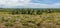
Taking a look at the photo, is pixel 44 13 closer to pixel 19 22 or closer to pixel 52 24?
pixel 52 24

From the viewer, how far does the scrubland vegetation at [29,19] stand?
5.55 metres

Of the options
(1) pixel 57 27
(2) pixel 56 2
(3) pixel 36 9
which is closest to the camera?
(1) pixel 57 27

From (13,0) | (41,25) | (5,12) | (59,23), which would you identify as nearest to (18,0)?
(13,0)

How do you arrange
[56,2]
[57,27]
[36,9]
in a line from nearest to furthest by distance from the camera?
[57,27] → [56,2] → [36,9]

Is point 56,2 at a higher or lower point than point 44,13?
higher

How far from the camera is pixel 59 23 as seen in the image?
565cm

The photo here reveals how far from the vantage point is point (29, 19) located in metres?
5.70

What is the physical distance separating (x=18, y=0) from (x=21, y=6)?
28cm

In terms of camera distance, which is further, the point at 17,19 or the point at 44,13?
the point at 44,13

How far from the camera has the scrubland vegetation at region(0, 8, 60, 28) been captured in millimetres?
5551

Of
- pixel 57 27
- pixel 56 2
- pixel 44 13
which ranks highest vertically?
pixel 56 2

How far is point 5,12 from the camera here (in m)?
6.59

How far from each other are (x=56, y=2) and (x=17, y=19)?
171 centimetres

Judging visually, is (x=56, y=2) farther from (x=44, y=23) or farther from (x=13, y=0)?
(x=13, y=0)
